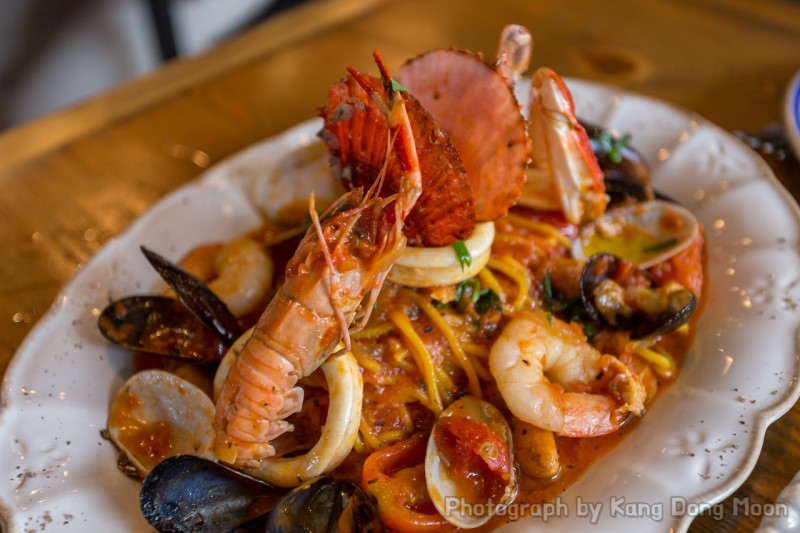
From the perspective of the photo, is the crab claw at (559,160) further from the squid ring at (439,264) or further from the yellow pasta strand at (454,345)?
the yellow pasta strand at (454,345)

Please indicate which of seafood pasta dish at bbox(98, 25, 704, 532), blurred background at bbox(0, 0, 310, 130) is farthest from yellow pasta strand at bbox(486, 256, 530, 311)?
blurred background at bbox(0, 0, 310, 130)

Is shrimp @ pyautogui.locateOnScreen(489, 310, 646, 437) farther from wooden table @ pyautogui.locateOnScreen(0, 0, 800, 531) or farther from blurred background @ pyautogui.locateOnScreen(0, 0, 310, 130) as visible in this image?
blurred background @ pyautogui.locateOnScreen(0, 0, 310, 130)

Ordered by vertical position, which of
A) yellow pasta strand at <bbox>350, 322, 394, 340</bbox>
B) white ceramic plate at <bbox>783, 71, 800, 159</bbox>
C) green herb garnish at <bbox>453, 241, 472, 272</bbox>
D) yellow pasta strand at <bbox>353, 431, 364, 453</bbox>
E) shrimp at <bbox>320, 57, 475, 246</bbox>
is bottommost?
yellow pasta strand at <bbox>353, 431, 364, 453</bbox>

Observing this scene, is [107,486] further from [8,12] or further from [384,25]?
[8,12]

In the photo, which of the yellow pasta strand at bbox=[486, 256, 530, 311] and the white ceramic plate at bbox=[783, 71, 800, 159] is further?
the white ceramic plate at bbox=[783, 71, 800, 159]

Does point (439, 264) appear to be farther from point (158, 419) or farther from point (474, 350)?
point (158, 419)

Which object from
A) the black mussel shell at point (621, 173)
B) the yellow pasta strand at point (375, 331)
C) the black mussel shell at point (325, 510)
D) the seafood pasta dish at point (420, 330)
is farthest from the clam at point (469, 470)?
the black mussel shell at point (621, 173)

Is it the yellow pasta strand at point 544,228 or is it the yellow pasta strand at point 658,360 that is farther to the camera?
the yellow pasta strand at point 544,228
